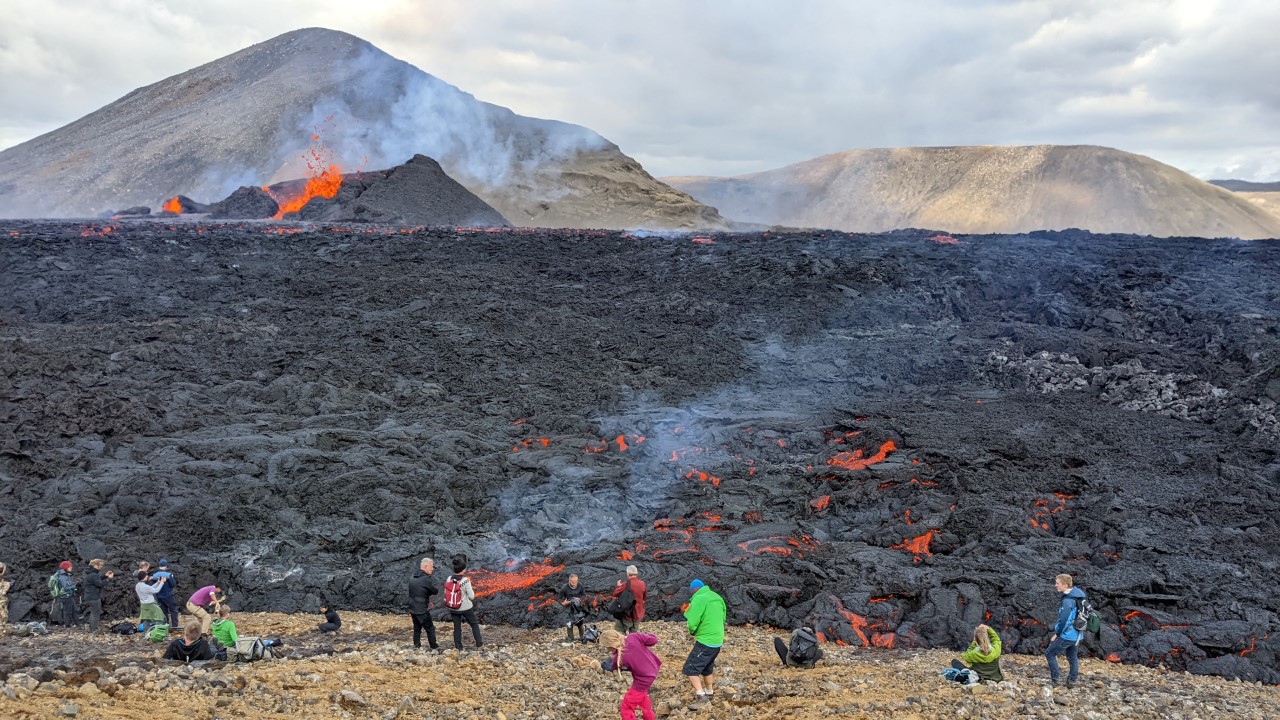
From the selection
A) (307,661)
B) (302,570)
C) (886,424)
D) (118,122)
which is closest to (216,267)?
(302,570)

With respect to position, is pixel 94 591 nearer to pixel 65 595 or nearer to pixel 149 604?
pixel 65 595

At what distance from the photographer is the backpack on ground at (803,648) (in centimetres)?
941

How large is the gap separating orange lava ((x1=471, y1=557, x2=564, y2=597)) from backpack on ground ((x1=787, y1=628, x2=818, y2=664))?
4510 mm

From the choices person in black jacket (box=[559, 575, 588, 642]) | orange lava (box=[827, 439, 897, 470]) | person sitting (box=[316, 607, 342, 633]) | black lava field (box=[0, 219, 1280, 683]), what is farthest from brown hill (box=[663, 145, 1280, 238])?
person sitting (box=[316, 607, 342, 633])

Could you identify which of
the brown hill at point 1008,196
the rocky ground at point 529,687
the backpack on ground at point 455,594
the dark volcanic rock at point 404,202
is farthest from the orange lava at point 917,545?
the brown hill at point 1008,196

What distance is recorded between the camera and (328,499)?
51.3ft

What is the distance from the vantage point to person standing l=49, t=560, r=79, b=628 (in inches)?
448

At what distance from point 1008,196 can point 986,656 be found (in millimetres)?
96970

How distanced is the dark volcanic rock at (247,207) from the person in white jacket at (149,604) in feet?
142

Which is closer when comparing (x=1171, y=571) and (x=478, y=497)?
(x=1171, y=571)

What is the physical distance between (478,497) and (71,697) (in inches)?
376

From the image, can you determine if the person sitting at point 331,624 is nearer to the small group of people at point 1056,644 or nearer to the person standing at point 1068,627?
the small group of people at point 1056,644

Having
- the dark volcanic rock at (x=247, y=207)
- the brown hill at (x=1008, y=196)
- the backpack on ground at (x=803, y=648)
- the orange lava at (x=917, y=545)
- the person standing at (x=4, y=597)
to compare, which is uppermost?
the brown hill at (x=1008, y=196)

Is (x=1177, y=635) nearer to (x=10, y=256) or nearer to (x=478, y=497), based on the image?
(x=478, y=497)
